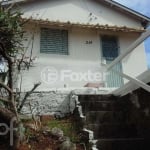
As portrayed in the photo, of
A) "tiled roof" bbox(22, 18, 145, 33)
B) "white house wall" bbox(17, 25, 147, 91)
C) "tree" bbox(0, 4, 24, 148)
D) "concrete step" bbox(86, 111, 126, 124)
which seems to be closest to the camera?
"tree" bbox(0, 4, 24, 148)

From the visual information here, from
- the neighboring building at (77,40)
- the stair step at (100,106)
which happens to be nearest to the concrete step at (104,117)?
the stair step at (100,106)

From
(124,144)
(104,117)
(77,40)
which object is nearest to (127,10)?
(77,40)

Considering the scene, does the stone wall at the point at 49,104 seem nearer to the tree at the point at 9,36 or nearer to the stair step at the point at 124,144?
the tree at the point at 9,36

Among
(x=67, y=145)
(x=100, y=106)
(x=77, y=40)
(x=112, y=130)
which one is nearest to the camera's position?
(x=67, y=145)

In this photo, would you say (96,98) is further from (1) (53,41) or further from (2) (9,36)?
(1) (53,41)

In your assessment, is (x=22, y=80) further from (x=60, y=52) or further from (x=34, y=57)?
(x=60, y=52)

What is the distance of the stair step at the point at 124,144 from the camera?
262 inches

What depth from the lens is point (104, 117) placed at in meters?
7.95

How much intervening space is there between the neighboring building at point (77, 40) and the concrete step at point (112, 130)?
4.33 meters

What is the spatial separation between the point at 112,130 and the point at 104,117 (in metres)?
0.52

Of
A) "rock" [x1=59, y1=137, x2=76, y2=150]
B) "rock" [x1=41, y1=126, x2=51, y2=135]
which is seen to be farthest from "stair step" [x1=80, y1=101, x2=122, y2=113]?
"rock" [x1=59, y1=137, x2=76, y2=150]

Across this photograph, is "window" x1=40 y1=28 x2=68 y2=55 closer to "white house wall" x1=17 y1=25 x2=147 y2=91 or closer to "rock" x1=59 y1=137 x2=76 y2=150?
"white house wall" x1=17 y1=25 x2=147 y2=91

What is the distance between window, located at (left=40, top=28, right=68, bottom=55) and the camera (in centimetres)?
1314

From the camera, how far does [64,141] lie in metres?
6.28
